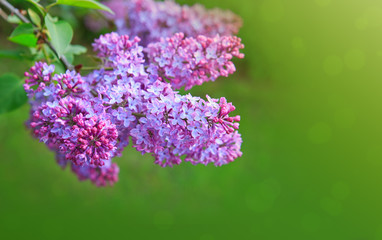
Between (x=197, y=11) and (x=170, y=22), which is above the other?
(x=197, y=11)

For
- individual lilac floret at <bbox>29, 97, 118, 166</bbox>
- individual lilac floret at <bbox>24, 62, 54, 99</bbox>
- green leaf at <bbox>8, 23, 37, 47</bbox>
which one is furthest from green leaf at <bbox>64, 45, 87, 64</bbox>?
individual lilac floret at <bbox>29, 97, 118, 166</bbox>

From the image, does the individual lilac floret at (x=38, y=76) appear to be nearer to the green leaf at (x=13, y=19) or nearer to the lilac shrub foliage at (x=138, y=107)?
the lilac shrub foliage at (x=138, y=107)

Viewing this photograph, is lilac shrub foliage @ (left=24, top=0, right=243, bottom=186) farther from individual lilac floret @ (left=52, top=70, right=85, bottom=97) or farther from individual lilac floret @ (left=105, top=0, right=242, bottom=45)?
individual lilac floret @ (left=105, top=0, right=242, bottom=45)

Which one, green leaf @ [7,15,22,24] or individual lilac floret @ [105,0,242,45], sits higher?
individual lilac floret @ [105,0,242,45]

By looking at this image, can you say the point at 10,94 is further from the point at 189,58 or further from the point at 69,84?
the point at 189,58

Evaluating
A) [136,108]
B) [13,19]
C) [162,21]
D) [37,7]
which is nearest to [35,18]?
[37,7]

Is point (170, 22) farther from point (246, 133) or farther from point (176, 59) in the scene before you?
point (246, 133)

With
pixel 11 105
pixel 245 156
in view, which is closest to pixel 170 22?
pixel 11 105

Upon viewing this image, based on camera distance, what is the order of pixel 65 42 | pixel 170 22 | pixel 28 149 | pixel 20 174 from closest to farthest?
pixel 65 42, pixel 170 22, pixel 20 174, pixel 28 149
